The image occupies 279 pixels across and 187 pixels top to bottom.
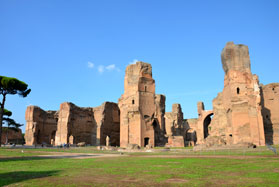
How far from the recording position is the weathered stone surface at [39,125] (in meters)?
36.6

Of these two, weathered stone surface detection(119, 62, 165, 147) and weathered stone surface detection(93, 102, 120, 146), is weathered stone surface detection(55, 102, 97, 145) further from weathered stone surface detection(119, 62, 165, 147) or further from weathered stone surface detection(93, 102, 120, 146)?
weathered stone surface detection(119, 62, 165, 147)

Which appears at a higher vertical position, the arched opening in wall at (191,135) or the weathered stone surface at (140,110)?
the weathered stone surface at (140,110)

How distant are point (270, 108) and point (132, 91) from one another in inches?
684

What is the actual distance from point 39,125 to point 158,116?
66.7 feet

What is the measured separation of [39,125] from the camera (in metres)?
38.1

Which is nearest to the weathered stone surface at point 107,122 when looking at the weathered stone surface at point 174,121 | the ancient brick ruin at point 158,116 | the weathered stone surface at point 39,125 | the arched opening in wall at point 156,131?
the ancient brick ruin at point 158,116

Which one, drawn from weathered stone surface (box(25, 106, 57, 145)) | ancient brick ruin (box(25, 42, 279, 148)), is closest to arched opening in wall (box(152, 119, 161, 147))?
ancient brick ruin (box(25, 42, 279, 148))

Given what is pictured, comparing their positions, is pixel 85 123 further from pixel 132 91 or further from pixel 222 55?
pixel 222 55

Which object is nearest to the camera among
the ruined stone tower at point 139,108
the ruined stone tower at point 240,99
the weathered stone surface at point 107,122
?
the ruined stone tower at point 240,99

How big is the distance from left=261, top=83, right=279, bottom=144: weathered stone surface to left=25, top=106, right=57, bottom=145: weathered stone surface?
3158 cm

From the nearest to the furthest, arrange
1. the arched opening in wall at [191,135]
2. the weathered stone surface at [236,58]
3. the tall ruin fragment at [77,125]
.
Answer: the weathered stone surface at [236,58] → the tall ruin fragment at [77,125] → the arched opening in wall at [191,135]

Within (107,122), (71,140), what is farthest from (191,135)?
(71,140)

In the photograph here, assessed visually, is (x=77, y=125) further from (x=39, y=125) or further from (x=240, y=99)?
(x=240, y=99)

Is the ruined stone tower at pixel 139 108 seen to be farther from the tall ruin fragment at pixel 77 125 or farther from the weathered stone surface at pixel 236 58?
the weathered stone surface at pixel 236 58
